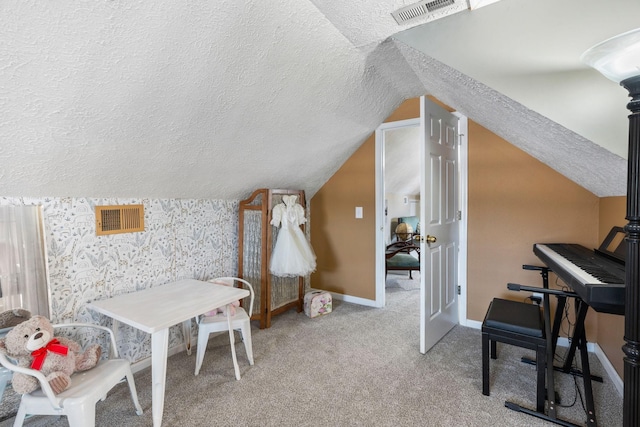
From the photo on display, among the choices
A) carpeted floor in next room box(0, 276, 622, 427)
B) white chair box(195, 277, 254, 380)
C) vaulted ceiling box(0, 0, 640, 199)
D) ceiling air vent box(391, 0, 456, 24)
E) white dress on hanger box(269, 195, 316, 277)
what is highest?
ceiling air vent box(391, 0, 456, 24)

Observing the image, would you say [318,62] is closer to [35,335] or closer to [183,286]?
[183,286]

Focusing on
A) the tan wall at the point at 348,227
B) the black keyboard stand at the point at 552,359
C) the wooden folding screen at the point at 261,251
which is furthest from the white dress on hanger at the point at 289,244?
the black keyboard stand at the point at 552,359

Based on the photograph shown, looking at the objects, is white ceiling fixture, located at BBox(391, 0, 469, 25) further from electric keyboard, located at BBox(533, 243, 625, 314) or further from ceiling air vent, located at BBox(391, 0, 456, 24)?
electric keyboard, located at BBox(533, 243, 625, 314)

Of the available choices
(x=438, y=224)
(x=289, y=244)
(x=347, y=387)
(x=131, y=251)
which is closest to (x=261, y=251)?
(x=289, y=244)

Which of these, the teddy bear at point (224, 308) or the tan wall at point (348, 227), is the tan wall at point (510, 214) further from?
the teddy bear at point (224, 308)

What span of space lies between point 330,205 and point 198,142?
2.03 meters

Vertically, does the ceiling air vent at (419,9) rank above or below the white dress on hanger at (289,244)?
above

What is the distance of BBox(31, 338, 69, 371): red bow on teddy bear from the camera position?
1386 millimetres

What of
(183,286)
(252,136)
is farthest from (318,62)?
(183,286)

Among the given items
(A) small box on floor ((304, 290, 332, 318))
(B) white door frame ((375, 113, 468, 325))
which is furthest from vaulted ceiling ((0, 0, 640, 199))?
(A) small box on floor ((304, 290, 332, 318))

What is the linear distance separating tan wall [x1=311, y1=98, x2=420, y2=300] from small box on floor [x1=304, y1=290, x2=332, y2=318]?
1.59 ft

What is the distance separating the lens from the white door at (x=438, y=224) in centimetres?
236

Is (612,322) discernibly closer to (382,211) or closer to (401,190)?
(382,211)

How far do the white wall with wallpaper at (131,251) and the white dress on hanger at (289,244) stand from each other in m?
0.40
